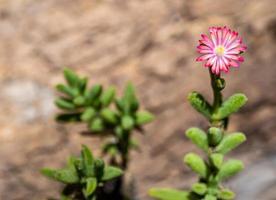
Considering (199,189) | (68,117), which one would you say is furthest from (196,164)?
(68,117)

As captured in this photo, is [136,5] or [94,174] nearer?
[94,174]

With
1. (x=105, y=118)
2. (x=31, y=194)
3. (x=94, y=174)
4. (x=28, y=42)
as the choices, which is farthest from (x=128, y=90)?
(x=28, y=42)

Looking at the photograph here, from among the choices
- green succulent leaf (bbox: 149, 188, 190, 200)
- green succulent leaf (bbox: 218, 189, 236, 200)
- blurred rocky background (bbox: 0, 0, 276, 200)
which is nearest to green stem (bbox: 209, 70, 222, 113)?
green succulent leaf (bbox: 218, 189, 236, 200)

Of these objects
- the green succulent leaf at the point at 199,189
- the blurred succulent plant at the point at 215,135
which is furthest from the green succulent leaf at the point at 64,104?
the green succulent leaf at the point at 199,189

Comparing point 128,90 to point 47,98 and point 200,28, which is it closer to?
point 47,98

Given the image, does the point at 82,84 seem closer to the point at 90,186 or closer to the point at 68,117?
the point at 68,117

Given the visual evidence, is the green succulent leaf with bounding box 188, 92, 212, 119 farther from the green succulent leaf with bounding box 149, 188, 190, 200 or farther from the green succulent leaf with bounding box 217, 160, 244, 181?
the green succulent leaf with bounding box 149, 188, 190, 200
